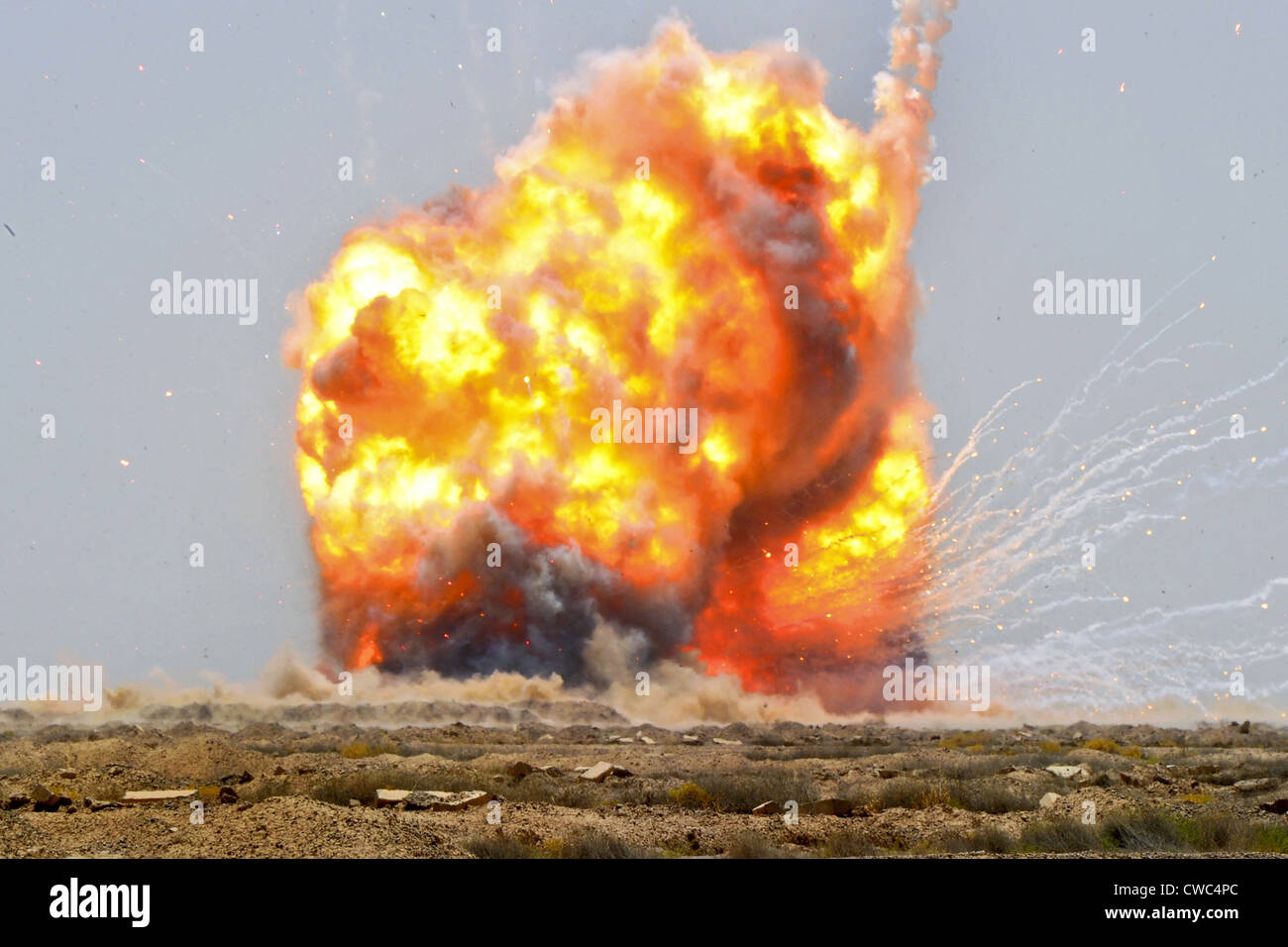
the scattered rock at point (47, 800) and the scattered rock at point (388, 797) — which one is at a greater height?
the scattered rock at point (47, 800)

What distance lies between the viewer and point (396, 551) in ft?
210

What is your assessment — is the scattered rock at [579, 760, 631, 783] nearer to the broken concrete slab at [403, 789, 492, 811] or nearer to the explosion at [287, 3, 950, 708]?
the broken concrete slab at [403, 789, 492, 811]

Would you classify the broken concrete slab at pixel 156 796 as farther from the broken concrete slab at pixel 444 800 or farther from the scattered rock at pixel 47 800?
the broken concrete slab at pixel 444 800

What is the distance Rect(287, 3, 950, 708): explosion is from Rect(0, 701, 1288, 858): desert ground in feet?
53.7

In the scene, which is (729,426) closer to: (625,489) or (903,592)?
(625,489)

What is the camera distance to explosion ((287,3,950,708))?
63625 millimetres

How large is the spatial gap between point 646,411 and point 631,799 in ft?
117

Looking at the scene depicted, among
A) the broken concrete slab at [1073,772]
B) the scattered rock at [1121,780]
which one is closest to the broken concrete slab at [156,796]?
the broken concrete slab at [1073,772]

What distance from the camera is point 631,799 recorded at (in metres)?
30.5

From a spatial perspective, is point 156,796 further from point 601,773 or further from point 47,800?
point 601,773

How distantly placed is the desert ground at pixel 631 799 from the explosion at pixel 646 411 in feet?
53.7

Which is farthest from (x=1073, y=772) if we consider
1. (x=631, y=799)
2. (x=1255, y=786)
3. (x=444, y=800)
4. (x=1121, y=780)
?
(x=444, y=800)

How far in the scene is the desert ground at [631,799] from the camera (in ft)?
78.6
